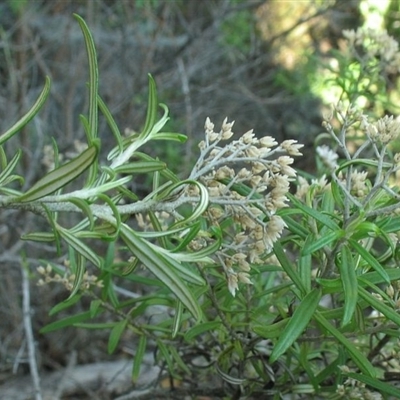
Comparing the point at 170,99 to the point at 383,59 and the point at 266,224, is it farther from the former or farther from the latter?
the point at 266,224

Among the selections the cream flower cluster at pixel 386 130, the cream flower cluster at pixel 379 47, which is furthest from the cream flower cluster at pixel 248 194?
the cream flower cluster at pixel 379 47

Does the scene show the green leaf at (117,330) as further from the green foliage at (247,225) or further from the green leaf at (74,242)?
the green leaf at (74,242)

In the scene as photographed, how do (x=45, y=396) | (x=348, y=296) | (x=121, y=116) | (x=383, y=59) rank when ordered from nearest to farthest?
1. (x=348, y=296)
2. (x=383, y=59)
3. (x=45, y=396)
4. (x=121, y=116)

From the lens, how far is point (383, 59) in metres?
1.56

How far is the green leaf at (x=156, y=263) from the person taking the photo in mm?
809

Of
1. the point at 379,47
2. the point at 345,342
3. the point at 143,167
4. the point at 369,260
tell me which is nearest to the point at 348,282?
the point at 369,260

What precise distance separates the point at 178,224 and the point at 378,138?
0.93ft

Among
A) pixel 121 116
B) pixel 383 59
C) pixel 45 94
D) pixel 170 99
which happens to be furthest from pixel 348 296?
pixel 170 99

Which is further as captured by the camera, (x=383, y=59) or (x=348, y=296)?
(x=383, y=59)

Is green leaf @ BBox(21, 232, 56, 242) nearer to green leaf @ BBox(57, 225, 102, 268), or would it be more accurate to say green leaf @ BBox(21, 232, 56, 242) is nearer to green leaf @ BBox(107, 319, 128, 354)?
green leaf @ BBox(57, 225, 102, 268)

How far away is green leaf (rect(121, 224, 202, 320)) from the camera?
809mm

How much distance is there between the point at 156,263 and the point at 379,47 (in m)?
0.98

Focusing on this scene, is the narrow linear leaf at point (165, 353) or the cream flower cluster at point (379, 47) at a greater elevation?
the cream flower cluster at point (379, 47)

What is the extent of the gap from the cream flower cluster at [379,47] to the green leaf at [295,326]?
0.85 meters
